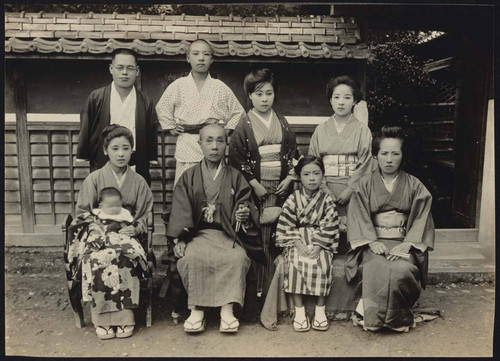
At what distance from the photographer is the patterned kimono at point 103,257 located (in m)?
4.01

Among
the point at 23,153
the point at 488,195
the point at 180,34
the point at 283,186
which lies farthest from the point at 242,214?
the point at 488,195

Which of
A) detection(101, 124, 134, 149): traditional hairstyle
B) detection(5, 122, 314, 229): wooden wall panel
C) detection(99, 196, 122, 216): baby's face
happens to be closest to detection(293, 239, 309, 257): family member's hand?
detection(99, 196, 122, 216): baby's face

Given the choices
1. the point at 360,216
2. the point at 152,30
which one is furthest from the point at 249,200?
the point at 152,30

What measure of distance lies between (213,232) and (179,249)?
1.14 feet

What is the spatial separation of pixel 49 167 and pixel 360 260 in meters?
3.91

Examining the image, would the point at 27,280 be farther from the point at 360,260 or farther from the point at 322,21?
the point at 322,21

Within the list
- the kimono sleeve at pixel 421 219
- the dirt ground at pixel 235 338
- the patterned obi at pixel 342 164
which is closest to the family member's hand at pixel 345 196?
the patterned obi at pixel 342 164

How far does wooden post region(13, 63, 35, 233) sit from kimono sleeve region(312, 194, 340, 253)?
146 inches

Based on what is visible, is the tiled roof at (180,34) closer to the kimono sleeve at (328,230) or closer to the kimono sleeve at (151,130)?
the kimono sleeve at (151,130)

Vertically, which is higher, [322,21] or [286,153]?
[322,21]

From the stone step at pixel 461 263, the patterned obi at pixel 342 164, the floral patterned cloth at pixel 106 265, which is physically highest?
the patterned obi at pixel 342 164

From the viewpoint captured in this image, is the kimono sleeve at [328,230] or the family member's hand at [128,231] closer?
the family member's hand at [128,231]

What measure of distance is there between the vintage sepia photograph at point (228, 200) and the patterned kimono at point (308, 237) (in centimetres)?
2

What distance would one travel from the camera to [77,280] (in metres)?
4.13
